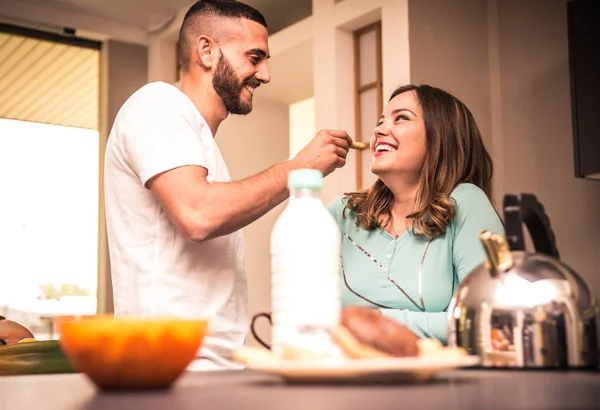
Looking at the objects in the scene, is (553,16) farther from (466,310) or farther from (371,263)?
(466,310)

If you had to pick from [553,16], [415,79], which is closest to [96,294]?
[415,79]

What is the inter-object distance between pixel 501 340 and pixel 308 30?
3.27 meters

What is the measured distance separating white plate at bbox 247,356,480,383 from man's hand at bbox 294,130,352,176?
95 centimetres

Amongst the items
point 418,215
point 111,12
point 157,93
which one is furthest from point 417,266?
point 111,12

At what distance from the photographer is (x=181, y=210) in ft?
4.91

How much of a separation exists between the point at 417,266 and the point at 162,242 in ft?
1.85

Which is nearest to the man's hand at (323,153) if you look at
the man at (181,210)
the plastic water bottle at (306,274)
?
the man at (181,210)

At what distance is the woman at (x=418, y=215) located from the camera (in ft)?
5.53

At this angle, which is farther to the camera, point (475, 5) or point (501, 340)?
point (475, 5)

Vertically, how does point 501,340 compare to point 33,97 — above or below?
below

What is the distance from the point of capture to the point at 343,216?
77.2 inches

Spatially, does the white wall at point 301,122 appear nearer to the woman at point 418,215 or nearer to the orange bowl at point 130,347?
the woman at point 418,215

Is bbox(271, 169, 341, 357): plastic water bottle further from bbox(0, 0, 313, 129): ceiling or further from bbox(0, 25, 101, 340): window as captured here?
bbox(0, 25, 101, 340): window

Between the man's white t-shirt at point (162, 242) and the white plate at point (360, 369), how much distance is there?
0.87 meters
